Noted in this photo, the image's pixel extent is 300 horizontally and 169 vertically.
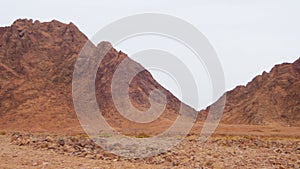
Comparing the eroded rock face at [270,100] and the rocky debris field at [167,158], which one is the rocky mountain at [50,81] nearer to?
the eroded rock face at [270,100]

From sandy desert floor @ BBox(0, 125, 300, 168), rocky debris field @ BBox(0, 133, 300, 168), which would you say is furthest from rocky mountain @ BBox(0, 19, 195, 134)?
Result: sandy desert floor @ BBox(0, 125, 300, 168)

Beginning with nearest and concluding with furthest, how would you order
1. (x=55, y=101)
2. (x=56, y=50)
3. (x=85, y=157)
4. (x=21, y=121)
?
(x=85, y=157)
(x=21, y=121)
(x=55, y=101)
(x=56, y=50)

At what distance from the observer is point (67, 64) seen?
2453 inches

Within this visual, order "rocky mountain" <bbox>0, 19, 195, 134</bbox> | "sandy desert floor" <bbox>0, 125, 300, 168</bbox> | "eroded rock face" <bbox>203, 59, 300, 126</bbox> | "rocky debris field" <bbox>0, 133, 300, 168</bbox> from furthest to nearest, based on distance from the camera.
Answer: "eroded rock face" <bbox>203, 59, 300, 126</bbox>
"rocky mountain" <bbox>0, 19, 195, 134</bbox>
"rocky debris field" <bbox>0, 133, 300, 168</bbox>
"sandy desert floor" <bbox>0, 125, 300, 168</bbox>

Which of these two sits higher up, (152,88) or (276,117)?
(152,88)

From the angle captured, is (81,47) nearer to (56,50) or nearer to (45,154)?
(56,50)

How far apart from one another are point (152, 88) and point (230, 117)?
41.5ft

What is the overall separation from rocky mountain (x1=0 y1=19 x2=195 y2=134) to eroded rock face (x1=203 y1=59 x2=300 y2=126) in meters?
8.97

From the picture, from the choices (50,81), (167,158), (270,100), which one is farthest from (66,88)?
(167,158)

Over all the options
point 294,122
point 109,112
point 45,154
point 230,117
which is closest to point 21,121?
point 109,112

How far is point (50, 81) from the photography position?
60156 mm

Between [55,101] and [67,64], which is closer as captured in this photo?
[55,101]

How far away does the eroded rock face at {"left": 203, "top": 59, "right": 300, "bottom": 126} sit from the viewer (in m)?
57.3

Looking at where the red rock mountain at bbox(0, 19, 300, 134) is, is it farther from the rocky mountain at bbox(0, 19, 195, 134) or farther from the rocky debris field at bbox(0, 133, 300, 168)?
the rocky debris field at bbox(0, 133, 300, 168)
